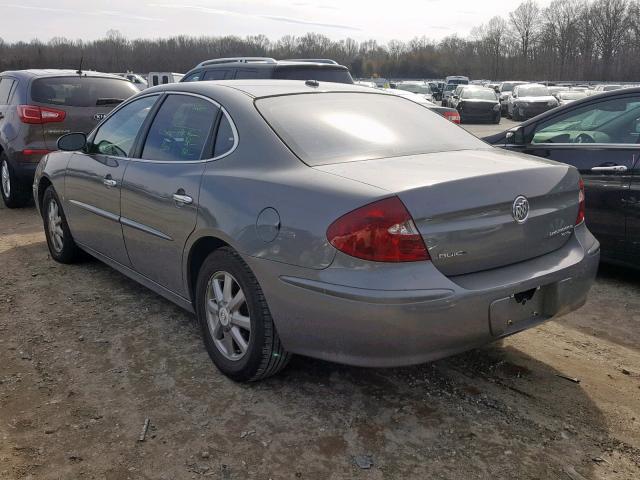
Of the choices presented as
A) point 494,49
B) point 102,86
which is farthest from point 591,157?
point 494,49

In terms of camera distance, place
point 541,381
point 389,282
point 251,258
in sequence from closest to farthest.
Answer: point 389,282 → point 251,258 → point 541,381

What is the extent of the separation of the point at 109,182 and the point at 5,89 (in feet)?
17.3

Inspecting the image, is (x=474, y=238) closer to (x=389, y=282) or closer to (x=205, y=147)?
(x=389, y=282)

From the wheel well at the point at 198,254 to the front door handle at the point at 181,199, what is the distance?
0.23 m

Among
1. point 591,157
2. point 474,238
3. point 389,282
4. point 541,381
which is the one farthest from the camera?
point 591,157

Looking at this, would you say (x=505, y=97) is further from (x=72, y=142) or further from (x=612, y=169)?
(x=72, y=142)

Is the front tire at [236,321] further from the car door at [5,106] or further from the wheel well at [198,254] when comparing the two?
the car door at [5,106]

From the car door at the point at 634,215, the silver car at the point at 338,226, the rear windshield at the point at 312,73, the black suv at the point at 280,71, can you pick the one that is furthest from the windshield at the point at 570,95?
the silver car at the point at 338,226

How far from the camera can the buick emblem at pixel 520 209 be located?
288 centimetres

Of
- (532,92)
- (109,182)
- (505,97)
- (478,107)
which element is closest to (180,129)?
(109,182)

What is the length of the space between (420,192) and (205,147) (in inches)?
55.6

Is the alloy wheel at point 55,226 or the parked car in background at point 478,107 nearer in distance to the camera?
the alloy wheel at point 55,226

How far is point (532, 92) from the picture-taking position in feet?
92.7

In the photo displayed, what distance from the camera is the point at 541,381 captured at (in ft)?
10.8
